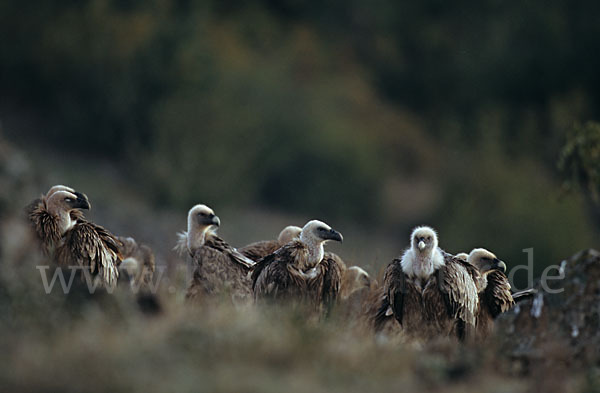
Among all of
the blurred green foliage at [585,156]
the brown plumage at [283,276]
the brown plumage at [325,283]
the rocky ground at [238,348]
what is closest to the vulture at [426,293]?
the brown plumage at [325,283]

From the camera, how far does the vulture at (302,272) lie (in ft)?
27.3

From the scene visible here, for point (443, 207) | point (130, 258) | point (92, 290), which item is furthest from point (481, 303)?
point (443, 207)

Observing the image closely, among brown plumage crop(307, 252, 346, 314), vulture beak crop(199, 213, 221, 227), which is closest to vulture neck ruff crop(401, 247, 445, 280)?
brown plumage crop(307, 252, 346, 314)

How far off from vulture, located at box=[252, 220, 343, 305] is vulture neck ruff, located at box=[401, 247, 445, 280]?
0.74 m

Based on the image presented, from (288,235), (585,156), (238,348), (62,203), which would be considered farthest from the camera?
(585,156)

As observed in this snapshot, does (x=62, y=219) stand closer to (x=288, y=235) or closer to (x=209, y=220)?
(x=209, y=220)

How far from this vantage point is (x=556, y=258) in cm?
2367

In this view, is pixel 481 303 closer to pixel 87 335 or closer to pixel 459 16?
pixel 87 335

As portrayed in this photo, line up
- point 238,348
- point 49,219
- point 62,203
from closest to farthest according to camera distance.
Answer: point 238,348
point 49,219
point 62,203

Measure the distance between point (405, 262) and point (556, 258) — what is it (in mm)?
16428

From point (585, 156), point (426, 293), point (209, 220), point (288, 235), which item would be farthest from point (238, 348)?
point (585, 156)

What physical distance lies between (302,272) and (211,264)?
0.86 metres

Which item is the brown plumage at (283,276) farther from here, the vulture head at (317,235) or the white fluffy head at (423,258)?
the white fluffy head at (423,258)

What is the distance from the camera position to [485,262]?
9156 millimetres
